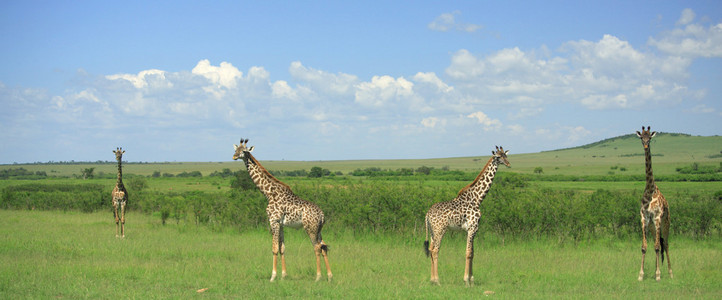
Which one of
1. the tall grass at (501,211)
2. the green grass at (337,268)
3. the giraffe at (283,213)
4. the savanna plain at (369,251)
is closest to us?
the green grass at (337,268)

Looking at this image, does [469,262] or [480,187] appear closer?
[469,262]

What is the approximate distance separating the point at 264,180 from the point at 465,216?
4341 mm

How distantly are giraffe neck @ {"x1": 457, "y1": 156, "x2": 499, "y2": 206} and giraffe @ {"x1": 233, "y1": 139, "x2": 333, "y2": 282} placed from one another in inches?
120

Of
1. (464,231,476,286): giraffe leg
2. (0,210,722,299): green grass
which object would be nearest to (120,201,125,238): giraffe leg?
(0,210,722,299): green grass

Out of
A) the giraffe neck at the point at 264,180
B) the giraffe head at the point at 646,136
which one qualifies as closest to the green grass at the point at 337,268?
the giraffe neck at the point at 264,180

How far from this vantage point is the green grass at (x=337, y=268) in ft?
34.1

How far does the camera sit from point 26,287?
10.4 m

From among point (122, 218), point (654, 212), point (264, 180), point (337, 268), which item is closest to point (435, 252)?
point (337, 268)

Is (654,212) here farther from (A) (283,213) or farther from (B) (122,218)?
(B) (122,218)

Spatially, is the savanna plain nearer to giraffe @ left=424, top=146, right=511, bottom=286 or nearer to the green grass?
the green grass

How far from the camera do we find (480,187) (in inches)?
465

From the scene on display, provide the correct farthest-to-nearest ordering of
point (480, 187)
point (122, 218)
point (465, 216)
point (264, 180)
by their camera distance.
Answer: point (122, 218) → point (264, 180) → point (480, 187) → point (465, 216)

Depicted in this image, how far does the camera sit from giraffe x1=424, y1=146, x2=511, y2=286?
11.3 m

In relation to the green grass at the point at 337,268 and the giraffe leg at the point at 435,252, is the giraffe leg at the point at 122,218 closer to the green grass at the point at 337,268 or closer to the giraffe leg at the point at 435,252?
the green grass at the point at 337,268
